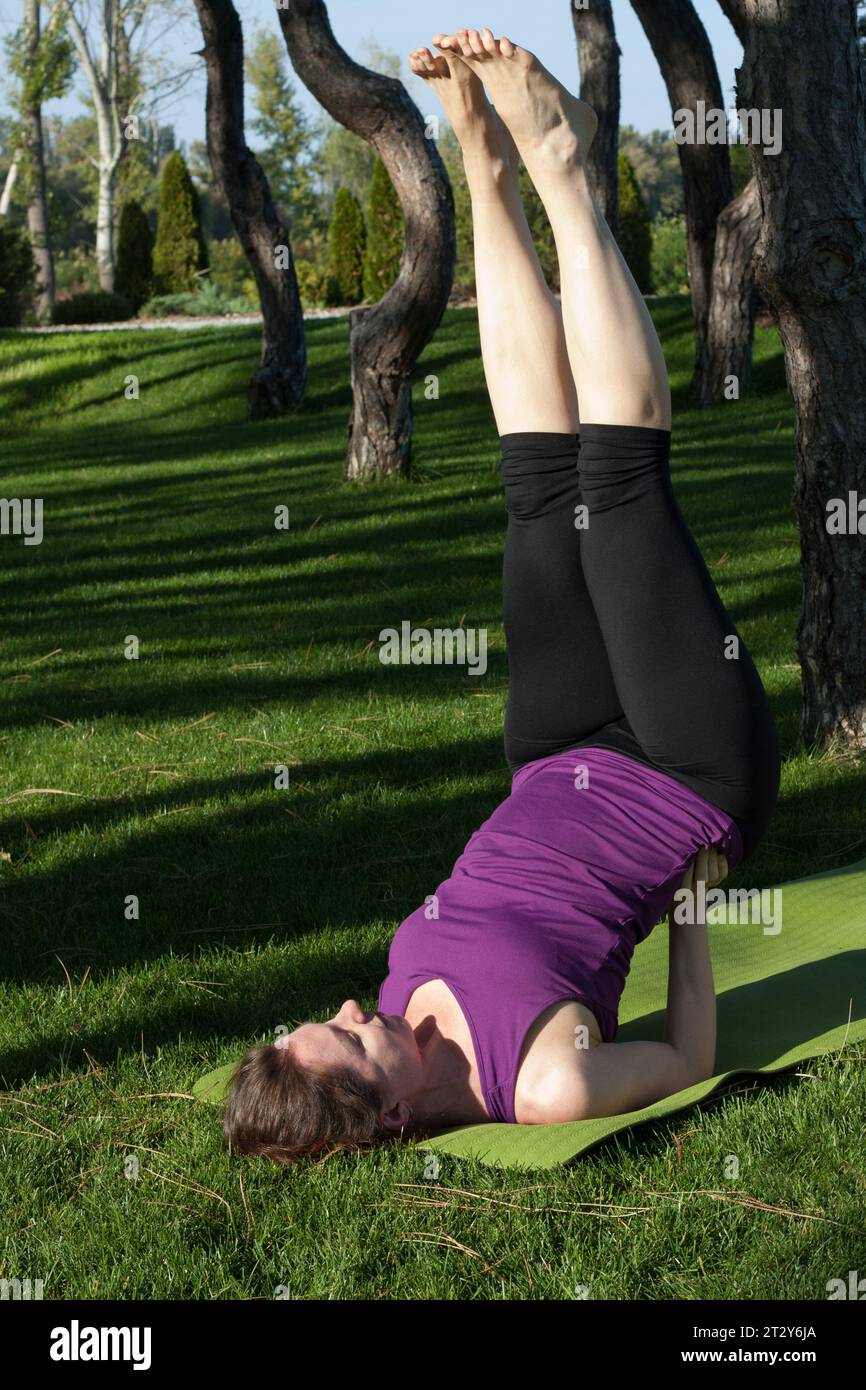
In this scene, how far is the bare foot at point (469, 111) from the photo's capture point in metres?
3.30

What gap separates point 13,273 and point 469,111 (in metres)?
24.5

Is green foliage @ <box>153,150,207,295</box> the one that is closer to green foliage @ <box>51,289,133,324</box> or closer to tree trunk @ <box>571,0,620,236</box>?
green foliage @ <box>51,289,133,324</box>

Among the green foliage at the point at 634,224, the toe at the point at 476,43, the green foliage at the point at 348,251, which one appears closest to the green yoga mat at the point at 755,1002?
the toe at the point at 476,43

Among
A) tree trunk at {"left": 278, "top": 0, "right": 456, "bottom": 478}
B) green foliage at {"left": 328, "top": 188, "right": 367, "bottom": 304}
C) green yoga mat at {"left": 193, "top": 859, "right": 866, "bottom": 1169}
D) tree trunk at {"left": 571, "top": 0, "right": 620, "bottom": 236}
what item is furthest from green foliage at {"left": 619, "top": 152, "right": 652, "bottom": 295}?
green yoga mat at {"left": 193, "top": 859, "right": 866, "bottom": 1169}

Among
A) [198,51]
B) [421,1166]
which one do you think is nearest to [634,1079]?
[421,1166]

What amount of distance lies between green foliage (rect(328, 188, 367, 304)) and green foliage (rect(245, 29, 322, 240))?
31626mm

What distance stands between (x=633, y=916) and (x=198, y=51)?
13621 mm

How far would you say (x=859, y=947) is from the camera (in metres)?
3.90

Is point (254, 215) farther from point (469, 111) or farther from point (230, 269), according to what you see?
point (230, 269)

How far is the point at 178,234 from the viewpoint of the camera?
2797cm

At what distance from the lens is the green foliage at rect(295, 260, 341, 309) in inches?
1077

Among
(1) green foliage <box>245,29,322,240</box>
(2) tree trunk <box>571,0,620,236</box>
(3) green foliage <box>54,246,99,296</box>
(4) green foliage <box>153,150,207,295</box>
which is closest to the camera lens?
(2) tree trunk <box>571,0,620,236</box>

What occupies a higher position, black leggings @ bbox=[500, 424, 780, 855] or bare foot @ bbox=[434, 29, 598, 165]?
bare foot @ bbox=[434, 29, 598, 165]
